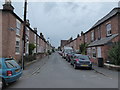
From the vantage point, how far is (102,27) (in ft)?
61.4

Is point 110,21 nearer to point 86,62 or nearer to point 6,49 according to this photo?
point 86,62

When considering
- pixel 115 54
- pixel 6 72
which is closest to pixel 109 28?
pixel 115 54

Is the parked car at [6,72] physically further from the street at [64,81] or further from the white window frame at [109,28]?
the white window frame at [109,28]

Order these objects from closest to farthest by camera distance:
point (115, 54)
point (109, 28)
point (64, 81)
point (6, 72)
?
point (6, 72) → point (64, 81) → point (115, 54) → point (109, 28)

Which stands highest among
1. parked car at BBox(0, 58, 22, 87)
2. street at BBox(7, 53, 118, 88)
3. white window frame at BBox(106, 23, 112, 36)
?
white window frame at BBox(106, 23, 112, 36)

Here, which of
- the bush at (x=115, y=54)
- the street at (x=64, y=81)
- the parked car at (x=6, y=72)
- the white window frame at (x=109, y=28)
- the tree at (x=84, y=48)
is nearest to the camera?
the parked car at (x=6, y=72)

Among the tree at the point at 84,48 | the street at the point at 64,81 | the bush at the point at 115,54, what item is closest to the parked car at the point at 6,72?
the street at the point at 64,81

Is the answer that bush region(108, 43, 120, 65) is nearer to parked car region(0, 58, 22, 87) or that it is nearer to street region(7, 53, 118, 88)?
street region(7, 53, 118, 88)

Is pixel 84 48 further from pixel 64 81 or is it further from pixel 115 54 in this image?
pixel 64 81

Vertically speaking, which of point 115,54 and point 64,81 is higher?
point 115,54

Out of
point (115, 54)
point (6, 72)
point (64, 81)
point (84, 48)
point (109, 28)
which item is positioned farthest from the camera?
point (84, 48)

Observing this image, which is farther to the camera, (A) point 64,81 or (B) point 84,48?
(B) point 84,48

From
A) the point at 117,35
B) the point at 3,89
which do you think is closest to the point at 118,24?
the point at 117,35

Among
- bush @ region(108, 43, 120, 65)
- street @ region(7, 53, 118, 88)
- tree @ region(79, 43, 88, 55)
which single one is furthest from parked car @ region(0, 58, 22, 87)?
tree @ region(79, 43, 88, 55)
